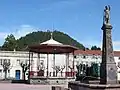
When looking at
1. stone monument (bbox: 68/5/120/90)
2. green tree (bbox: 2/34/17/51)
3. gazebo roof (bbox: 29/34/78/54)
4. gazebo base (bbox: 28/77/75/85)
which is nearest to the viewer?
stone monument (bbox: 68/5/120/90)

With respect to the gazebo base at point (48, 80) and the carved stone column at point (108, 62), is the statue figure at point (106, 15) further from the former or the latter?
the gazebo base at point (48, 80)

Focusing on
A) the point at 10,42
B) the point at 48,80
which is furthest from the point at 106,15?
the point at 10,42

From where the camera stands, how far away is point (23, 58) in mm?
83438

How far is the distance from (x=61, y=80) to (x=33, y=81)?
10.4 ft

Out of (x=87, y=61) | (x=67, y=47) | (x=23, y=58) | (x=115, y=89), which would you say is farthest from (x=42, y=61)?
(x=115, y=89)

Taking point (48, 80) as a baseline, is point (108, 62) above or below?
above

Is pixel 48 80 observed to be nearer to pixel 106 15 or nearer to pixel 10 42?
pixel 106 15

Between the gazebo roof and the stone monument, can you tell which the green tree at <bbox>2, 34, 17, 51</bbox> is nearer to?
the gazebo roof

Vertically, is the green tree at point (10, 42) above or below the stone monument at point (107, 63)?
above

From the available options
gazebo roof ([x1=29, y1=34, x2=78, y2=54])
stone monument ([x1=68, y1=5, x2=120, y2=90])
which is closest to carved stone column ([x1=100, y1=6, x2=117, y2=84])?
stone monument ([x1=68, y1=5, x2=120, y2=90])

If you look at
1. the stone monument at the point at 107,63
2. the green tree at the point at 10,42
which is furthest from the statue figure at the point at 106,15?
the green tree at the point at 10,42

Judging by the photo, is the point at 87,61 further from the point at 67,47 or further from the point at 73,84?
the point at 73,84

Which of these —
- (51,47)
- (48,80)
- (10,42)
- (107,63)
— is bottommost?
(48,80)

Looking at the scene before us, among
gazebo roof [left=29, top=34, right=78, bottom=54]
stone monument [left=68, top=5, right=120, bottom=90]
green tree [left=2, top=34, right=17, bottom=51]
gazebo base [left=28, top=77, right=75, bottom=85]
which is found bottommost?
gazebo base [left=28, top=77, right=75, bottom=85]
